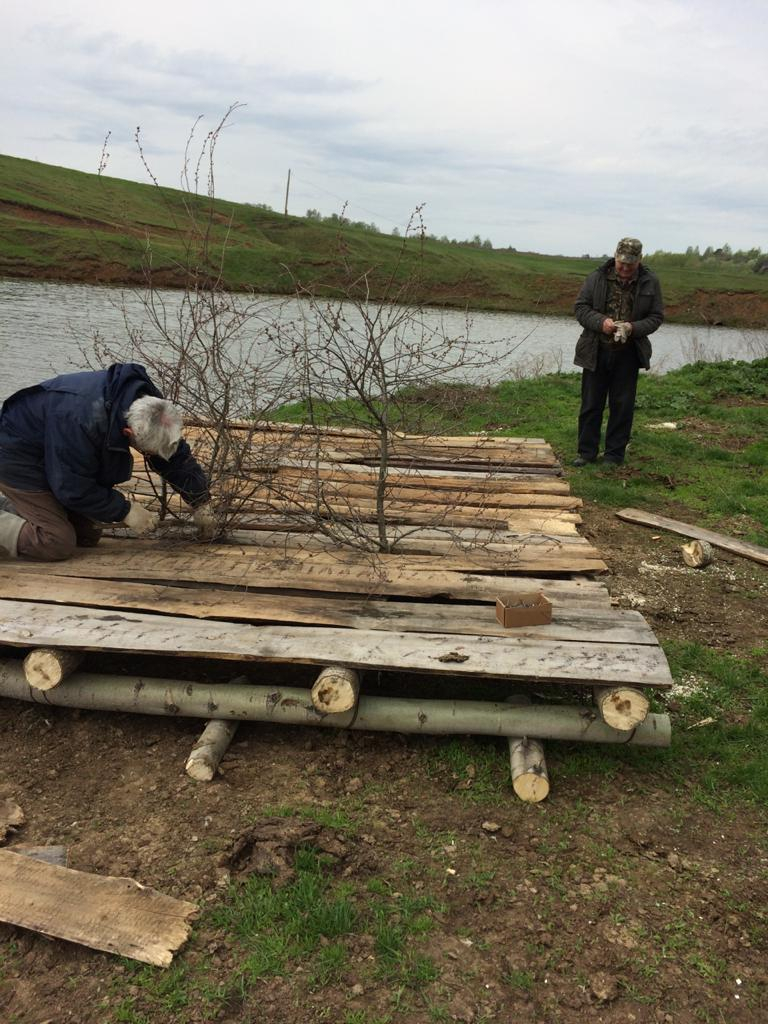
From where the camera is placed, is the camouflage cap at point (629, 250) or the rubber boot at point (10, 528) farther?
the camouflage cap at point (629, 250)

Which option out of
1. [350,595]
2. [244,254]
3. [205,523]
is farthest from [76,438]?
[244,254]

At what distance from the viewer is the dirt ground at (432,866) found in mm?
2174

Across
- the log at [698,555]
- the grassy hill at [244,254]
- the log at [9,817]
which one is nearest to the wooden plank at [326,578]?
the log at [9,817]

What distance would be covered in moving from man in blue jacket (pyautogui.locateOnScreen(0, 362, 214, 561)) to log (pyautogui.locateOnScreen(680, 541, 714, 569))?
335 cm

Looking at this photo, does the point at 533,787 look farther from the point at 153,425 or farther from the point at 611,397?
the point at 611,397

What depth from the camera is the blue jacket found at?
3812 millimetres

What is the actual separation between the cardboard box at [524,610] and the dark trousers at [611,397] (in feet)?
12.9

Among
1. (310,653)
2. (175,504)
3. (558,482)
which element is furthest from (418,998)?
(558,482)

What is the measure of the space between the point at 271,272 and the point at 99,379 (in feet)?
121

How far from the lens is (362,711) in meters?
3.26

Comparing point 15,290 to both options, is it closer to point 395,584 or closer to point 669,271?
point 395,584

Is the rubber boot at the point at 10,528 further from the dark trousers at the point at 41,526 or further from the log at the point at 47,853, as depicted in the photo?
the log at the point at 47,853

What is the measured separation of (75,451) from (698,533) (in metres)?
4.33

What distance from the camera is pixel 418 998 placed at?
2164mm
